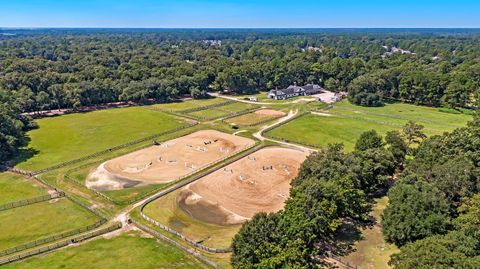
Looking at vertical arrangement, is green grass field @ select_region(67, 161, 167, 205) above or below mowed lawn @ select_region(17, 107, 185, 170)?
below

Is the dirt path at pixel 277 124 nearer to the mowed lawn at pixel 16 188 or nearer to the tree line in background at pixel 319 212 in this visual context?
the tree line in background at pixel 319 212

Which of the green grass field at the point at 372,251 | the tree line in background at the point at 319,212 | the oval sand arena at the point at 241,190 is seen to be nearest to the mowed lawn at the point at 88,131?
the oval sand arena at the point at 241,190

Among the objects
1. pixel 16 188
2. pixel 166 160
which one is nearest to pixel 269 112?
pixel 166 160

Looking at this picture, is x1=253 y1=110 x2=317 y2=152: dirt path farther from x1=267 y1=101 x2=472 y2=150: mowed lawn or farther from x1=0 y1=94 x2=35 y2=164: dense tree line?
x1=0 y1=94 x2=35 y2=164: dense tree line

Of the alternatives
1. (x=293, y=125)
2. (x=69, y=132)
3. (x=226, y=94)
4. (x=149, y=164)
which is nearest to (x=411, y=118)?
(x=293, y=125)

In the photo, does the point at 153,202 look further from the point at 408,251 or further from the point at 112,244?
the point at 408,251

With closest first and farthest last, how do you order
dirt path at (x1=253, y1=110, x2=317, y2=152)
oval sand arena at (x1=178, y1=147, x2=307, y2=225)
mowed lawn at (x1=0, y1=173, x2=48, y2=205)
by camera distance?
oval sand arena at (x1=178, y1=147, x2=307, y2=225), mowed lawn at (x1=0, y1=173, x2=48, y2=205), dirt path at (x1=253, y1=110, x2=317, y2=152)

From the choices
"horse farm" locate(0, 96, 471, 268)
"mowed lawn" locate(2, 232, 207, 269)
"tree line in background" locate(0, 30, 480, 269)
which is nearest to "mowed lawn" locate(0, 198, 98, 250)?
"horse farm" locate(0, 96, 471, 268)
